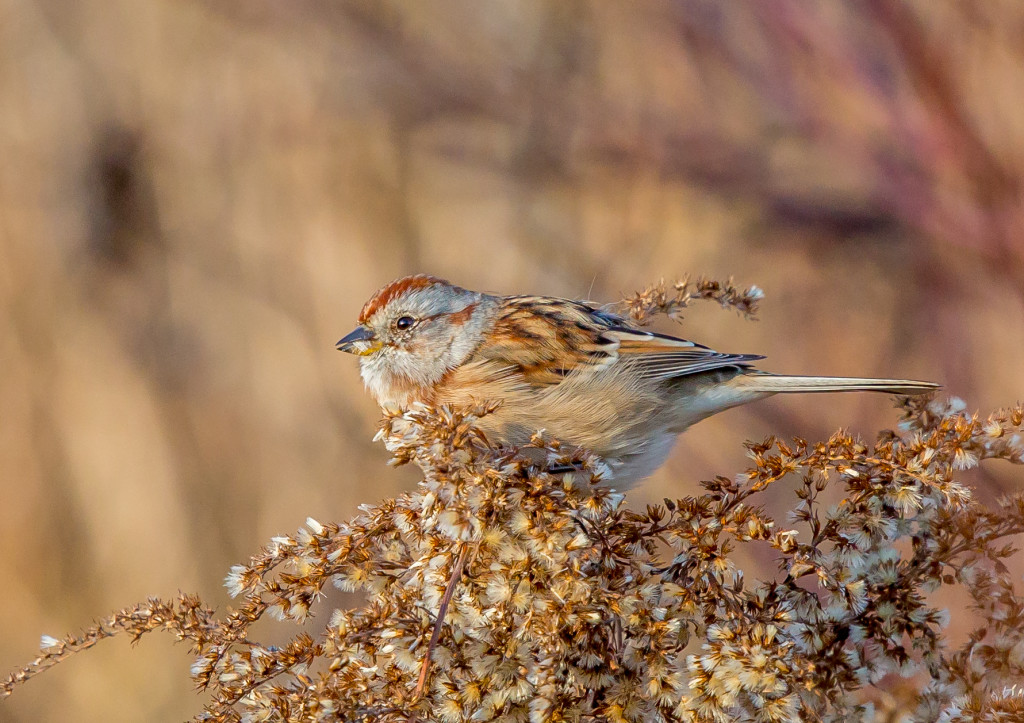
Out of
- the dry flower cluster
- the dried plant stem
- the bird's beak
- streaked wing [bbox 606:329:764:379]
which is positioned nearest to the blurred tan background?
the bird's beak

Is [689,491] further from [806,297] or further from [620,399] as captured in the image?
[620,399]

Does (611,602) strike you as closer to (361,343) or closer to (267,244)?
(361,343)

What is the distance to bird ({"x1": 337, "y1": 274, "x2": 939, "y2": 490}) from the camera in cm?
222

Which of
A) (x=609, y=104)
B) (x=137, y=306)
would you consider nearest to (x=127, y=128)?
(x=137, y=306)

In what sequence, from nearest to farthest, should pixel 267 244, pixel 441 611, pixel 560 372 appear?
pixel 441 611 < pixel 560 372 < pixel 267 244

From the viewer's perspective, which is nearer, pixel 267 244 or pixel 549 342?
pixel 549 342

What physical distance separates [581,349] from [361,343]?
63 centimetres

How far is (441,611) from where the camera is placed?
45.7 inches

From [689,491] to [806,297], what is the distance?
0.91m

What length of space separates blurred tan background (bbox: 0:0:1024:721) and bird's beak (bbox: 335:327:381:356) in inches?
43.9

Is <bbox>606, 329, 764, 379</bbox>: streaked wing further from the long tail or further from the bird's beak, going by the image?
the bird's beak

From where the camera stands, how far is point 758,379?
2260 mm

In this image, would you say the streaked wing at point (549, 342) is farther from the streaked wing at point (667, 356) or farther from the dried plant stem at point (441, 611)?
the dried plant stem at point (441, 611)

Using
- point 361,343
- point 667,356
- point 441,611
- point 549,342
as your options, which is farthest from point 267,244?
point 441,611
